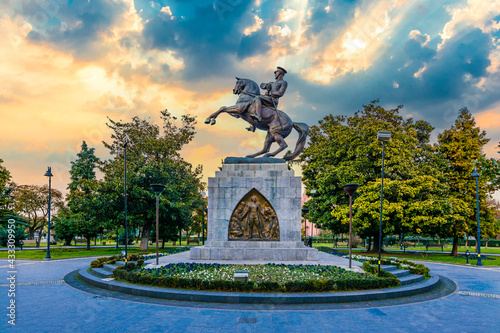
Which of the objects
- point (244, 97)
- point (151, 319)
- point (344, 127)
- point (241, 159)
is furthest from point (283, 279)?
point (344, 127)

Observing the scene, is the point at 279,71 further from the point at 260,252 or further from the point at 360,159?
the point at 360,159

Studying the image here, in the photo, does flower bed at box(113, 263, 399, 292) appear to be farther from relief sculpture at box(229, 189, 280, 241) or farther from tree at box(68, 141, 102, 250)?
tree at box(68, 141, 102, 250)

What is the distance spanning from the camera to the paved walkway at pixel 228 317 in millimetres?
6598

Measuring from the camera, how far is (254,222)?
1433 cm

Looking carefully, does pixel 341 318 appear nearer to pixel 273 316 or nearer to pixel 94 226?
pixel 273 316

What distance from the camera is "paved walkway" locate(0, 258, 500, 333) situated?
6.60 metres

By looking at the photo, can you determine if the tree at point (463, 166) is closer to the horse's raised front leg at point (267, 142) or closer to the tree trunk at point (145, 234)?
the horse's raised front leg at point (267, 142)

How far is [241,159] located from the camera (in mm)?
15461

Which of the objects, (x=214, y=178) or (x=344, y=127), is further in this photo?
(x=344, y=127)

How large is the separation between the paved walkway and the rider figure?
9.79 metres

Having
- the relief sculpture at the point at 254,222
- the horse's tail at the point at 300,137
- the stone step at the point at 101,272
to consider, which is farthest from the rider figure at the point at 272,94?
the stone step at the point at 101,272

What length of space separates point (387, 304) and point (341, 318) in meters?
2.13

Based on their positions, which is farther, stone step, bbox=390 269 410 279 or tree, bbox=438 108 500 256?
tree, bbox=438 108 500 256

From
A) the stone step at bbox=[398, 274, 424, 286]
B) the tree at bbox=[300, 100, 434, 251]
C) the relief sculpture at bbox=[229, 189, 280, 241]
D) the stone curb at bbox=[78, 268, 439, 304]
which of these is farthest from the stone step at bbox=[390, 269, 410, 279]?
the tree at bbox=[300, 100, 434, 251]
